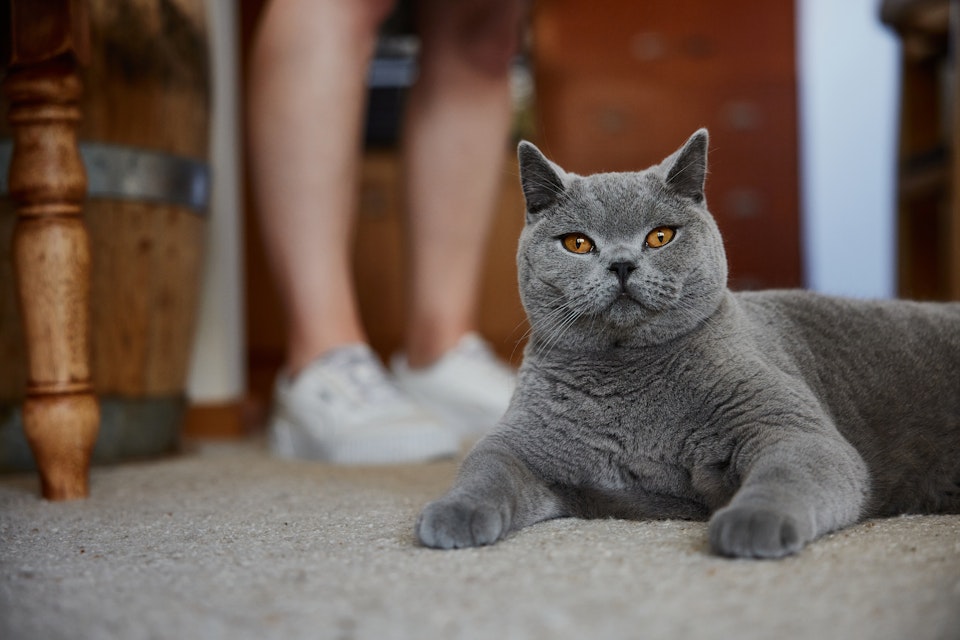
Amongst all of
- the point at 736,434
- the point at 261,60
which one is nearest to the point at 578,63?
the point at 261,60

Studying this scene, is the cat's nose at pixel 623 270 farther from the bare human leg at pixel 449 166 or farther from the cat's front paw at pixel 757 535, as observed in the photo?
the bare human leg at pixel 449 166

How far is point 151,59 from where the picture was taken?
4.96 ft

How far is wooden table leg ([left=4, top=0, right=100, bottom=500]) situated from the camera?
46.4 inches

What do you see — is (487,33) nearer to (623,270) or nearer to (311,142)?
(311,142)

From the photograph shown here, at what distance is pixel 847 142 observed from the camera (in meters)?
3.44

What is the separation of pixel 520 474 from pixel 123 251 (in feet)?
A: 2.79

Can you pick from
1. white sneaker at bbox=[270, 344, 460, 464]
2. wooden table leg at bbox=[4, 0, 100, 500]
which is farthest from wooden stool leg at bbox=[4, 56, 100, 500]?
white sneaker at bbox=[270, 344, 460, 464]

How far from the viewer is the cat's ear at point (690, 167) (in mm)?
1004

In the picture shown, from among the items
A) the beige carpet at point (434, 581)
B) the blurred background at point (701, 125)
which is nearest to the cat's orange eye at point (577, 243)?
the beige carpet at point (434, 581)

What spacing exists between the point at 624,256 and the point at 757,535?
0.31 metres

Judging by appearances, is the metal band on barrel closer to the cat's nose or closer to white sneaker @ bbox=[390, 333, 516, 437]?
white sneaker @ bbox=[390, 333, 516, 437]

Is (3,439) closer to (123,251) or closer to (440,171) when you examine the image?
(123,251)

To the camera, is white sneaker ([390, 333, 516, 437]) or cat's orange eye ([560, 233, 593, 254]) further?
white sneaker ([390, 333, 516, 437])

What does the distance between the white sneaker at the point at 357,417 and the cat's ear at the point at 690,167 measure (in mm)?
634
